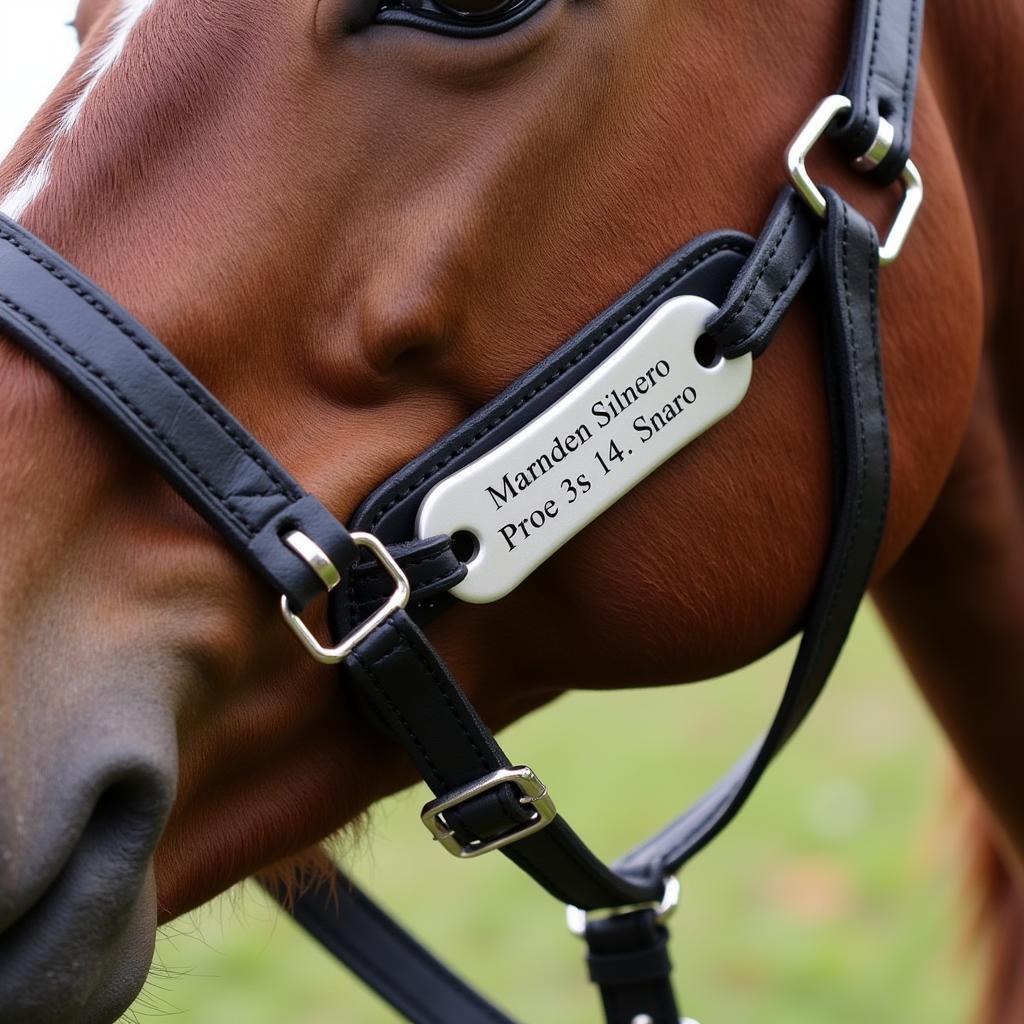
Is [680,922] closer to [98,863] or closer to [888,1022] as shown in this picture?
[888,1022]

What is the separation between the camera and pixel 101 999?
3.23 feet

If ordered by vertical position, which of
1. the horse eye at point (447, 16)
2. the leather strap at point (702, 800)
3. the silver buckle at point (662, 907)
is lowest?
the silver buckle at point (662, 907)

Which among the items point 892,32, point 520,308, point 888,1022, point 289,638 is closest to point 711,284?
point 520,308

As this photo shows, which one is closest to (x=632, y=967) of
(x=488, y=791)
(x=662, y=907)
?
(x=662, y=907)

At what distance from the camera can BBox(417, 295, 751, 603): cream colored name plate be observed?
1.16 meters

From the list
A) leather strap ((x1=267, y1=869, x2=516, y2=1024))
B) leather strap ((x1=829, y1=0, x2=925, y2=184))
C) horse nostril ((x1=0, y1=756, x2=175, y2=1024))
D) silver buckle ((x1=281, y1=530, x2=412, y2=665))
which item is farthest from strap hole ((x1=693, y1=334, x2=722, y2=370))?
leather strap ((x1=267, y1=869, x2=516, y2=1024))

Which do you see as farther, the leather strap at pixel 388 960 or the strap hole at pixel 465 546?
the leather strap at pixel 388 960

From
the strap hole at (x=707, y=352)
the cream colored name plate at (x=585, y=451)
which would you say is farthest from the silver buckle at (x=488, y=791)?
the strap hole at (x=707, y=352)

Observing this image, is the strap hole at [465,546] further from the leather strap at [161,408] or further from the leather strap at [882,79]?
the leather strap at [882,79]

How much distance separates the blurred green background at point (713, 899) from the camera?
3816 millimetres

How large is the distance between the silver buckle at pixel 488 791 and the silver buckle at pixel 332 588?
0.16 metres

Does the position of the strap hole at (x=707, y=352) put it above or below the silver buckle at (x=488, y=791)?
above

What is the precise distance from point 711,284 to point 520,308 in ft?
0.61

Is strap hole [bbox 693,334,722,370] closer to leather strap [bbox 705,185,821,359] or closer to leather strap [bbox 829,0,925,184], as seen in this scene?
leather strap [bbox 705,185,821,359]
